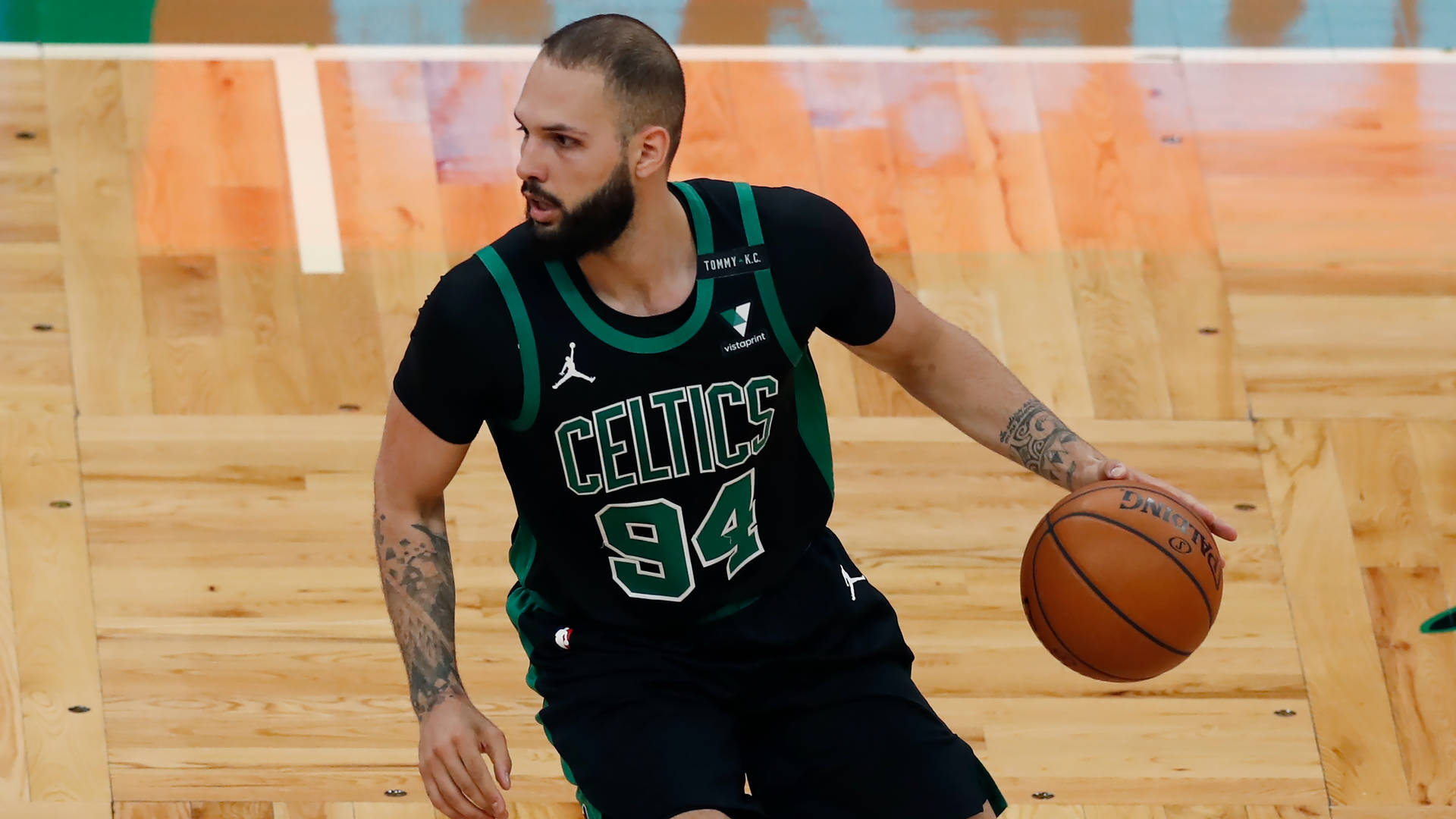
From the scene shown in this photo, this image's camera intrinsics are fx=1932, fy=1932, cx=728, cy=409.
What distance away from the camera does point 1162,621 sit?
2.99m

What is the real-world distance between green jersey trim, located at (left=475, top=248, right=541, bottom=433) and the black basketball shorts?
1.35 ft

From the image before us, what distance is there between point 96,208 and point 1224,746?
9.80 ft

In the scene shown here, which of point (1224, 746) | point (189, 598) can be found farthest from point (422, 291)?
point (1224, 746)

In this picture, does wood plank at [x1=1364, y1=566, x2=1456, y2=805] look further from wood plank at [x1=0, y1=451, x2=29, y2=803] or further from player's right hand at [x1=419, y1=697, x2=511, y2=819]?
wood plank at [x1=0, y1=451, x2=29, y2=803]

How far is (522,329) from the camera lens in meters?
2.82

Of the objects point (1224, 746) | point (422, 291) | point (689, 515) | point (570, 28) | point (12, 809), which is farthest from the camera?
point (422, 291)

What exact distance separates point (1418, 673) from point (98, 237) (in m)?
3.27

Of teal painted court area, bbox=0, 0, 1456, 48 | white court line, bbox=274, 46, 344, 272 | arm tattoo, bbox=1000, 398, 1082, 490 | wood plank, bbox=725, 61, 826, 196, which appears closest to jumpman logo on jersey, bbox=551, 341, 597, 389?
arm tattoo, bbox=1000, 398, 1082, 490

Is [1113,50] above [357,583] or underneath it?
above

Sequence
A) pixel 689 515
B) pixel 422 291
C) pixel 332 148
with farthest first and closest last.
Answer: pixel 332 148 < pixel 422 291 < pixel 689 515

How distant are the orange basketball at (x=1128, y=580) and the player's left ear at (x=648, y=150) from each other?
0.86 metres

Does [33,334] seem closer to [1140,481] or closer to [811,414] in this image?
[811,414]

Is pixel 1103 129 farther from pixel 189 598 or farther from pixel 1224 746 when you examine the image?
pixel 189 598

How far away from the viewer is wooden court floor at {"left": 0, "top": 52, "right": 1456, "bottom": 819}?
400 cm
